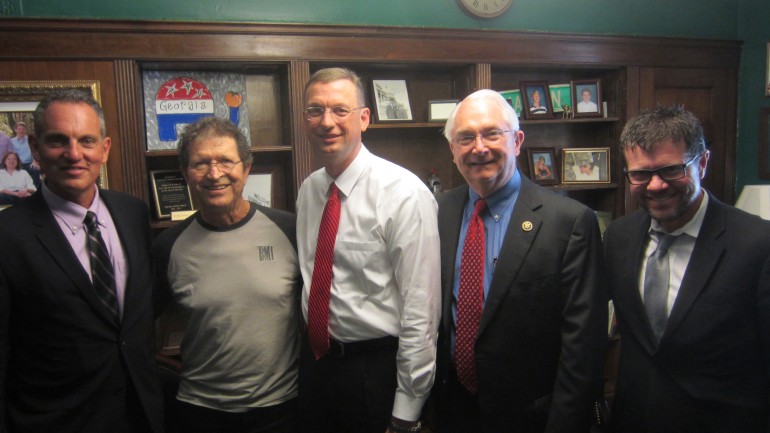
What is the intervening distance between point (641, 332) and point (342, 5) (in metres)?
2.46

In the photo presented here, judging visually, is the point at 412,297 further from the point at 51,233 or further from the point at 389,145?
the point at 389,145

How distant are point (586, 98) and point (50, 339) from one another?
10.7 ft

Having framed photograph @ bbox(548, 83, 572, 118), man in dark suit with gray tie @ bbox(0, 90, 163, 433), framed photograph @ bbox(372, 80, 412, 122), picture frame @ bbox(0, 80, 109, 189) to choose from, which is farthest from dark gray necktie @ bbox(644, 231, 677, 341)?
picture frame @ bbox(0, 80, 109, 189)

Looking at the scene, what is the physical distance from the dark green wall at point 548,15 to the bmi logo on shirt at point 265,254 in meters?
1.77

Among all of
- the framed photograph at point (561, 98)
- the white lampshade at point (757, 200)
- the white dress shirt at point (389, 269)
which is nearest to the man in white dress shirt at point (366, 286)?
the white dress shirt at point (389, 269)

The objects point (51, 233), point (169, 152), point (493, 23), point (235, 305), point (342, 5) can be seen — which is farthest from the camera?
point (493, 23)

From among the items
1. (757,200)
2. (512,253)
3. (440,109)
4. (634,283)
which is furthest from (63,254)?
(757,200)

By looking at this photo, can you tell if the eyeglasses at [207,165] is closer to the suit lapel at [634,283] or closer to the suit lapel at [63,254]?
the suit lapel at [63,254]

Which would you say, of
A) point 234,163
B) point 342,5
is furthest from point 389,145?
point 234,163

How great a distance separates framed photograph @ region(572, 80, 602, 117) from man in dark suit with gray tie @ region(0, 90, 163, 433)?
2882 mm

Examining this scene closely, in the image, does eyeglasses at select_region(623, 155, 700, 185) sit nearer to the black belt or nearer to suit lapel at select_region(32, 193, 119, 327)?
the black belt

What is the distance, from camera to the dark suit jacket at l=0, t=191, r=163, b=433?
139 centimetres

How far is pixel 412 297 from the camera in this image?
4.97 feet

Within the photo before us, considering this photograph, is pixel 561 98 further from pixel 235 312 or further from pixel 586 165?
pixel 235 312
